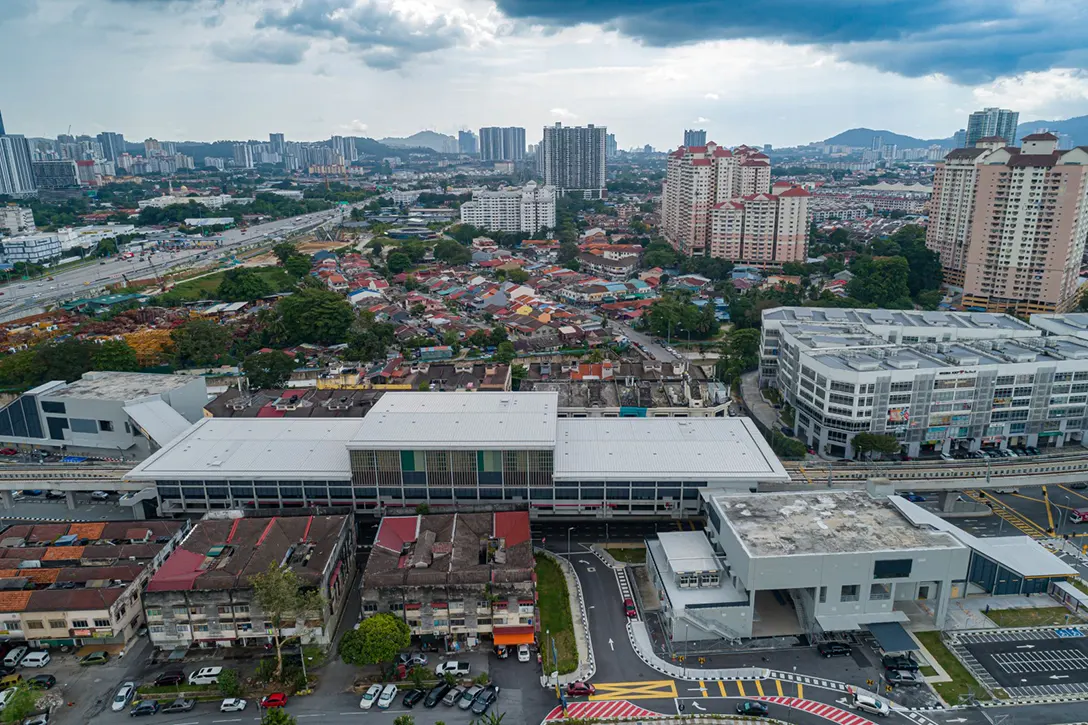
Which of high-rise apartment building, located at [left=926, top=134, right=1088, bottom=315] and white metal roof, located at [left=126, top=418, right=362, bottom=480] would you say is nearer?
white metal roof, located at [left=126, top=418, right=362, bottom=480]

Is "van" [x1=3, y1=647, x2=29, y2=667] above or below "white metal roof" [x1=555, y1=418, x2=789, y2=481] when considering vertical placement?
below

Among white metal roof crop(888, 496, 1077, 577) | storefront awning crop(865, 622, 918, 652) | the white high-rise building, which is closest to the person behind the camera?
storefront awning crop(865, 622, 918, 652)

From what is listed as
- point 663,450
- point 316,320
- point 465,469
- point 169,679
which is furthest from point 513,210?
point 169,679

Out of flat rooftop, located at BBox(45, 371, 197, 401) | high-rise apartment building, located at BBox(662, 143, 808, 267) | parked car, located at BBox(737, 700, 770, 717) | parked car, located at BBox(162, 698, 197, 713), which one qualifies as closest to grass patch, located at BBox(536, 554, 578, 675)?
parked car, located at BBox(737, 700, 770, 717)

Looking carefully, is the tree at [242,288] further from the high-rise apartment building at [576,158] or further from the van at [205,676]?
the high-rise apartment building at [576,158]

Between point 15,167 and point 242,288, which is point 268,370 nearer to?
point 242,288

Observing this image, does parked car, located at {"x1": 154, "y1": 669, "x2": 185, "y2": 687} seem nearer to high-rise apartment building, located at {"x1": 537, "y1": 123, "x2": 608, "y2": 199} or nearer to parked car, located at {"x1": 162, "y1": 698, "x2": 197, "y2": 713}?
parked car, located at {"x1": 162, "y1": 698, "x2": 197, "y2": 713}

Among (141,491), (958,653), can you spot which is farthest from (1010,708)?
(141,491)

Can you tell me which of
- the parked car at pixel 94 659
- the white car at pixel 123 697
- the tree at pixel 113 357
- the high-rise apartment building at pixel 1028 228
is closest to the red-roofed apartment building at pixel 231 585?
the parked car at pixel 94 659
